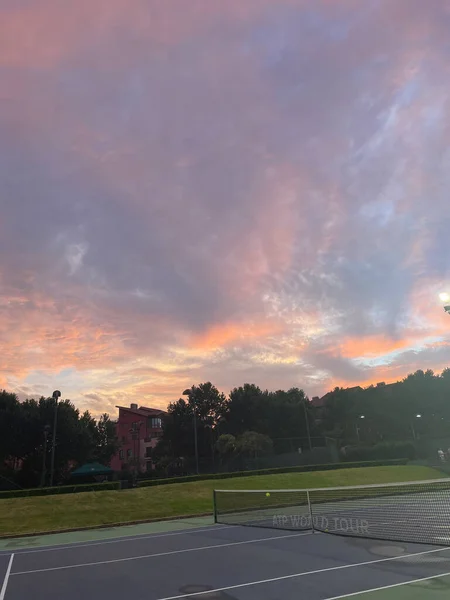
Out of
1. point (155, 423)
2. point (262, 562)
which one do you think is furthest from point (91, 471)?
point (155, 423)

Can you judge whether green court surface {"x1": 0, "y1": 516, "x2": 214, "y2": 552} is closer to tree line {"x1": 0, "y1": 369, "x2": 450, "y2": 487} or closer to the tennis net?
the tennis net

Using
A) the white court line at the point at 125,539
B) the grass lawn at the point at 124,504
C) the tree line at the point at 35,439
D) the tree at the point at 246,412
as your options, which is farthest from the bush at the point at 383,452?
the white court line at the point at 125,539

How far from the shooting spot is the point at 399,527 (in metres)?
Result: 14.7

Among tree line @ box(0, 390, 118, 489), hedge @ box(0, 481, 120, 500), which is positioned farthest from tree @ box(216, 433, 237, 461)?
hedge @ box(0, 481, 120, 500)

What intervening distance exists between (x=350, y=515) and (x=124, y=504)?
14393 mm

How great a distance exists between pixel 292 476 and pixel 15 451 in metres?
34.0

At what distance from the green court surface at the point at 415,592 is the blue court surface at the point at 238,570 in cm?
2

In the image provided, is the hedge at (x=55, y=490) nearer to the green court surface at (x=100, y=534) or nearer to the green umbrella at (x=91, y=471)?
the green umbrella at (x=91, y=471)

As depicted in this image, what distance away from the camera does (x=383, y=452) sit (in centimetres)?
5244

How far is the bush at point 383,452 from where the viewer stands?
52.3 meters

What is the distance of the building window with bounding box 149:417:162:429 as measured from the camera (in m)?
92.9

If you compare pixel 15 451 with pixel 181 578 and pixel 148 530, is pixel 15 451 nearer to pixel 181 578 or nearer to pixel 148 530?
pixel 148 530

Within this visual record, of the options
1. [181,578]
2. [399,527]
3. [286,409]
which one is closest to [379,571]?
[181,578]

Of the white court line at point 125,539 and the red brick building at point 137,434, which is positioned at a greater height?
the red brick building at point 137,434
